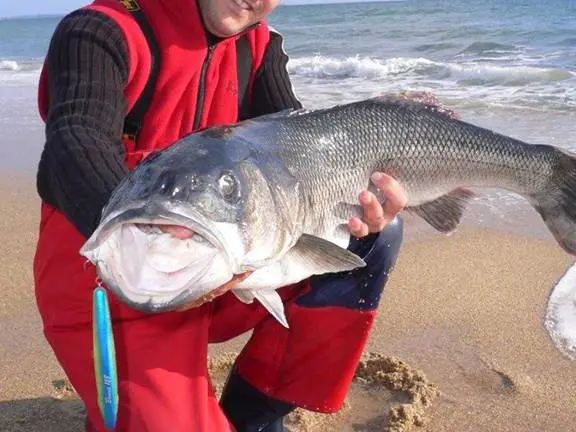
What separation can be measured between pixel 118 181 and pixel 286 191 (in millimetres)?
539

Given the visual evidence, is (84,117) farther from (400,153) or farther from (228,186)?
(400,153)

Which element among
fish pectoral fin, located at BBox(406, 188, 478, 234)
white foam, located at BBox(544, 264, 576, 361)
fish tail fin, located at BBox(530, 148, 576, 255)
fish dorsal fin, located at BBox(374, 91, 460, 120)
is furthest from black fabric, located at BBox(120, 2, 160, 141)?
white foam, located at BBox(544, 264, 576, 361)

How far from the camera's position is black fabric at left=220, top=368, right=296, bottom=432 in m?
3.13

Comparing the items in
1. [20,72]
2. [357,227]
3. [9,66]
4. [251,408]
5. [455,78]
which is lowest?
[9,66]

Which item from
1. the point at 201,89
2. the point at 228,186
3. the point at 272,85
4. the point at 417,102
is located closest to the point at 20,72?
the point at 272,85

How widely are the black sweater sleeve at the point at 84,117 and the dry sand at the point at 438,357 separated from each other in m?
1.26

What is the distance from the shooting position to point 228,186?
2.02 meters

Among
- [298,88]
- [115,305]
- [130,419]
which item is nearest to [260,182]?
[115,305]

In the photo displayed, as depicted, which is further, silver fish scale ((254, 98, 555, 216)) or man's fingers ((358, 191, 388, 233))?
man's fingers ((358, 191, 388, 233))

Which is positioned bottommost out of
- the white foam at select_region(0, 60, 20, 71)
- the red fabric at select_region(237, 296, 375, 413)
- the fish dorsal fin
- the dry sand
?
the white foam at select_region(0, 60, 20, 71)

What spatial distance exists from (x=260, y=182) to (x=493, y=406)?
1.81m

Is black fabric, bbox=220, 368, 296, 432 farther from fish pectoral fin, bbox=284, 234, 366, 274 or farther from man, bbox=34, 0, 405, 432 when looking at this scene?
fish pectoral fin, bbox=284, 234, 366, 274

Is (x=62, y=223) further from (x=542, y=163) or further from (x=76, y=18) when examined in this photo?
(x=542, y=163)

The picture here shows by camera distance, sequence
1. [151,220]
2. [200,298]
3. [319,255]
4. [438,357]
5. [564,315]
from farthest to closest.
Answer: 1. [564,315]
2. [438,357]
3. [319,255]
4. [200,298]
5. [151,220]
